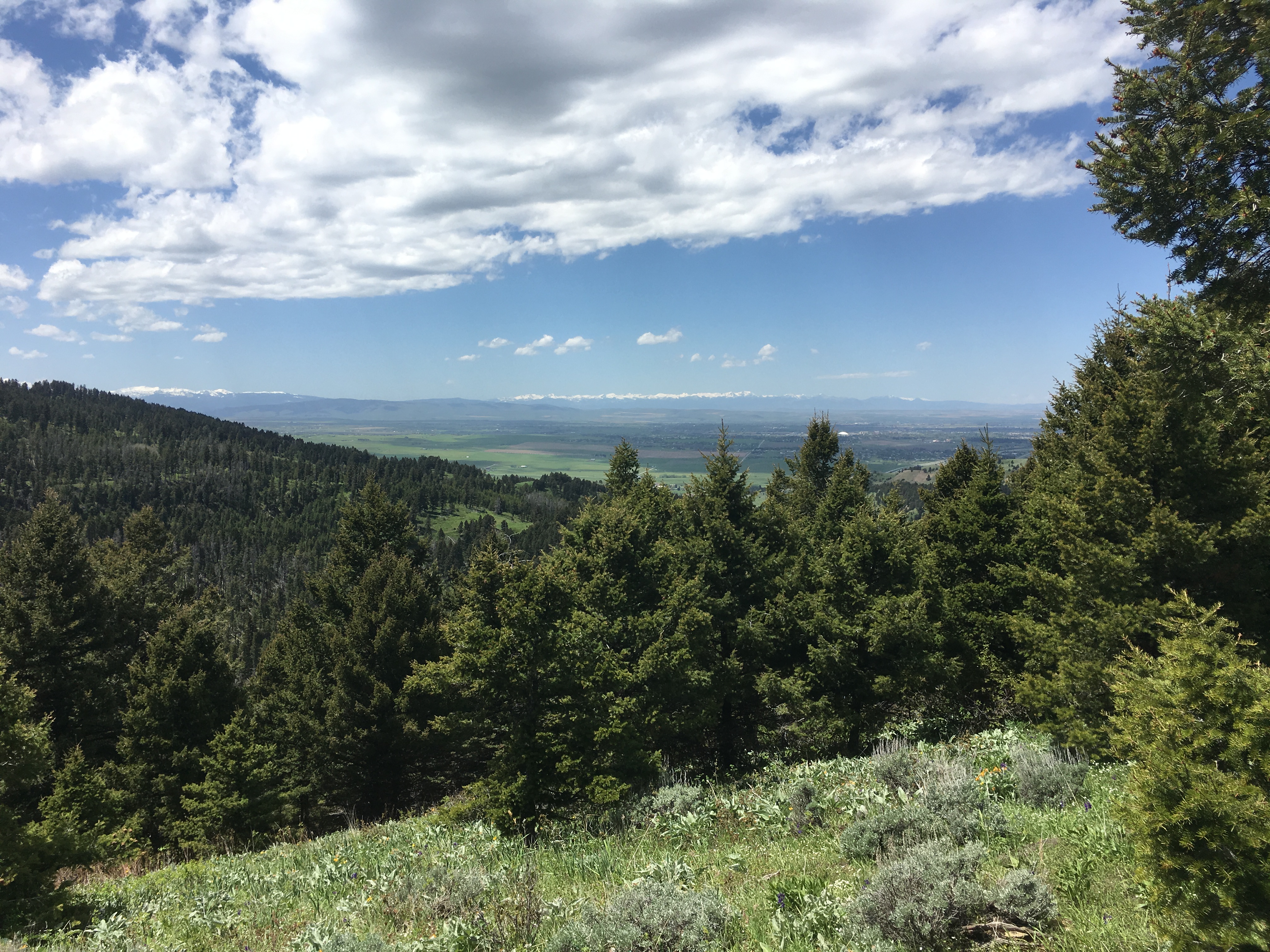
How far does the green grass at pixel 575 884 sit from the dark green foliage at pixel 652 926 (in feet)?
1.01

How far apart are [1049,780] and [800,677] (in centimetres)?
1148

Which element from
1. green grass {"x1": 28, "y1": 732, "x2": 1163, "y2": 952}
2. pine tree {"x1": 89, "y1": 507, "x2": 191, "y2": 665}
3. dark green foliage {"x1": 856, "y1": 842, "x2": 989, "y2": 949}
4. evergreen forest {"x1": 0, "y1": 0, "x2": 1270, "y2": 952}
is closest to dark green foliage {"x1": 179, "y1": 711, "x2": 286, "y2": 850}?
evergreen forest {"x1": 0, "y1": 0, "x2": 1270, "y2": 952}

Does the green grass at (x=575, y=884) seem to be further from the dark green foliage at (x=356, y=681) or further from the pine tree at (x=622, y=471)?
the pine tree at (x=622, y=471)

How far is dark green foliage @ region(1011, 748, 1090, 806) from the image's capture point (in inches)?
346

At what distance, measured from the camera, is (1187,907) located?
4.33m

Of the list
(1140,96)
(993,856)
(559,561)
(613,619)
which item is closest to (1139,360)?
(1140,96)

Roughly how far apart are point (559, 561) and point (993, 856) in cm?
1682

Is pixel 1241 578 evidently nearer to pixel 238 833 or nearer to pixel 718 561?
pixel 718 561

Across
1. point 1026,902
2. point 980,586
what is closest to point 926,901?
point 1026,902

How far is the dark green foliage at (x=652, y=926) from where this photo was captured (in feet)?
16.8

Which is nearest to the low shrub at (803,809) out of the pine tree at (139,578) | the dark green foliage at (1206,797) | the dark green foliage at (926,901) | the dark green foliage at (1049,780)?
the dark green foliage at (1049,780)

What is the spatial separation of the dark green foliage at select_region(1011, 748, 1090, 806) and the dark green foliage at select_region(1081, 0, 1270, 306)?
24.7 ft

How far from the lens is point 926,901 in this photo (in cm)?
505

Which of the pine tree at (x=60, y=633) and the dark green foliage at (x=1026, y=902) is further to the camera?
the pine tree at (x=60, y=633)
